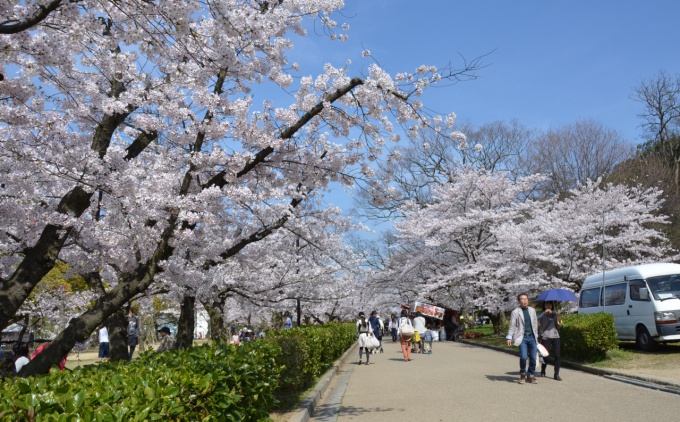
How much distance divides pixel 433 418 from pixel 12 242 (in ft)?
24.0

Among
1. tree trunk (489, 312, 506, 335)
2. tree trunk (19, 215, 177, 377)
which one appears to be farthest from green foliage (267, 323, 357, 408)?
tree trunk (489, 312, 506, 335)

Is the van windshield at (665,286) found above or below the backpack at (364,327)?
above

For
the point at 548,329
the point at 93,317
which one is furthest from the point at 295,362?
the point at 548,329

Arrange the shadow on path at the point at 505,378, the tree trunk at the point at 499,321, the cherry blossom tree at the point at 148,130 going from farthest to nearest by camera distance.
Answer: the tree trunk at the point at 499,321, the shadow on path at the point at 505,378, the cherry blossom tree at the point at 148,130

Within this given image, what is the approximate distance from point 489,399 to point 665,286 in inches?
345

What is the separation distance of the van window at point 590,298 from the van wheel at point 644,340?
2.41m

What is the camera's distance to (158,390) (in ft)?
11.7

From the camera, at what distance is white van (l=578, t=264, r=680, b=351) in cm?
1382

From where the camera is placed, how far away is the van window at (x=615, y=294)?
15.8 metres

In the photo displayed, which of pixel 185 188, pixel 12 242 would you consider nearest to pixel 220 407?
pixel 185 188

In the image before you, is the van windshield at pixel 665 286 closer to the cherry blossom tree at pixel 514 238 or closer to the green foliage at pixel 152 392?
the cherry blossom tree at pixel 514 238

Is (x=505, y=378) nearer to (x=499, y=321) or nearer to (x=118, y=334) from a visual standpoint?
(x=118, y=334)

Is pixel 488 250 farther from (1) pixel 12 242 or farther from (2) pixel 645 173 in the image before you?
(1) pixel 12 242

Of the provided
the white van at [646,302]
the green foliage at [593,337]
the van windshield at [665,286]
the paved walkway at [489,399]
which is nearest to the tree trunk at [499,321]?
the white van at [646,302]
